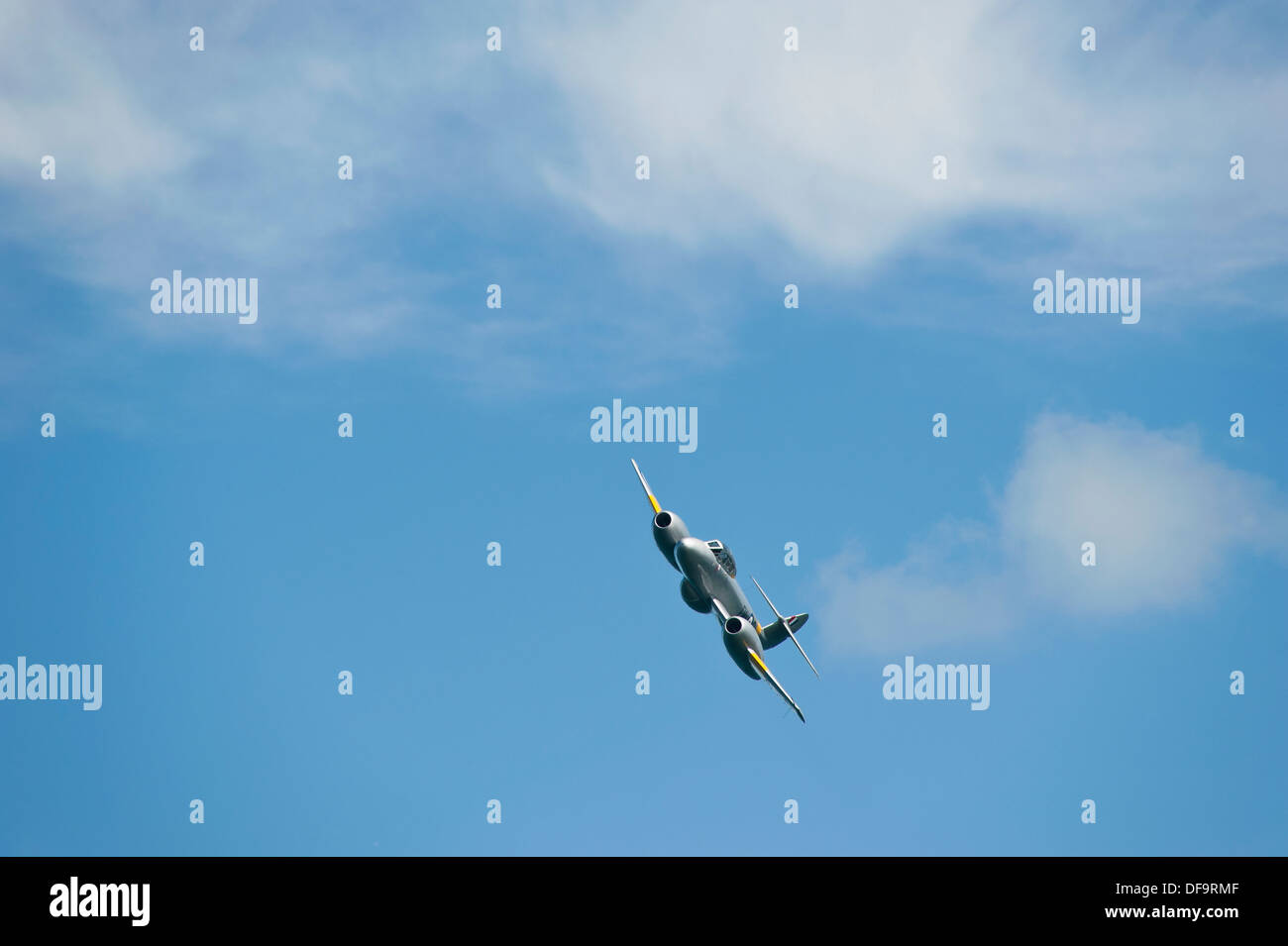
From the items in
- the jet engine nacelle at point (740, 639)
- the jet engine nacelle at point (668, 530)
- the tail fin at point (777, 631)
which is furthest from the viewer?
the tail fin at point (777, 631)

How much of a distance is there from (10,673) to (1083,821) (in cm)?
7953

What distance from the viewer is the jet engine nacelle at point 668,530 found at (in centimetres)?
10225

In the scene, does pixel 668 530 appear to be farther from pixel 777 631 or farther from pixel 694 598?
pixel 777 631

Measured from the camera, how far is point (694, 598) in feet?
349

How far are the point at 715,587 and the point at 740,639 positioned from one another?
4.69 metres

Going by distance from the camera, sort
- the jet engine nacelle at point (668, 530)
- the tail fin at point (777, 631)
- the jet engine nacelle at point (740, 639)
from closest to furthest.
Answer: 1. the jet engine nacelle at point (668, 530)
2. the jet engine nacelle at point (740, 639)
3. the tail fin at point (777, 631)

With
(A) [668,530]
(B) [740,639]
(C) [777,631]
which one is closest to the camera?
(A) [668,530]

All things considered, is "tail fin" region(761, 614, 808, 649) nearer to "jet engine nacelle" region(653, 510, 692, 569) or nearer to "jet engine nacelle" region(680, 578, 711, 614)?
"jet engine nacelle" region(680, 578, 711, 614)

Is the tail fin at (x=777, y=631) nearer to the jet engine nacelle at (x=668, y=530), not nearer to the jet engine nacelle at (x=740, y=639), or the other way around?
the jet engine nacelle at (x=740, y=639)

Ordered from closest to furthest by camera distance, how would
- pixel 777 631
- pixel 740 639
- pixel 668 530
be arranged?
pixel 668 530
pixel 740 639
pixel 777 631

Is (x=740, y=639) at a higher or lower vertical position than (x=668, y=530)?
lower

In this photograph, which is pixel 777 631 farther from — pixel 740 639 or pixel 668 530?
pixel 668 530

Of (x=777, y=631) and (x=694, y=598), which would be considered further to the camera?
(x=777, y=631)

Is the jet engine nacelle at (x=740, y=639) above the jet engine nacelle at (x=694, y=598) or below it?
below
